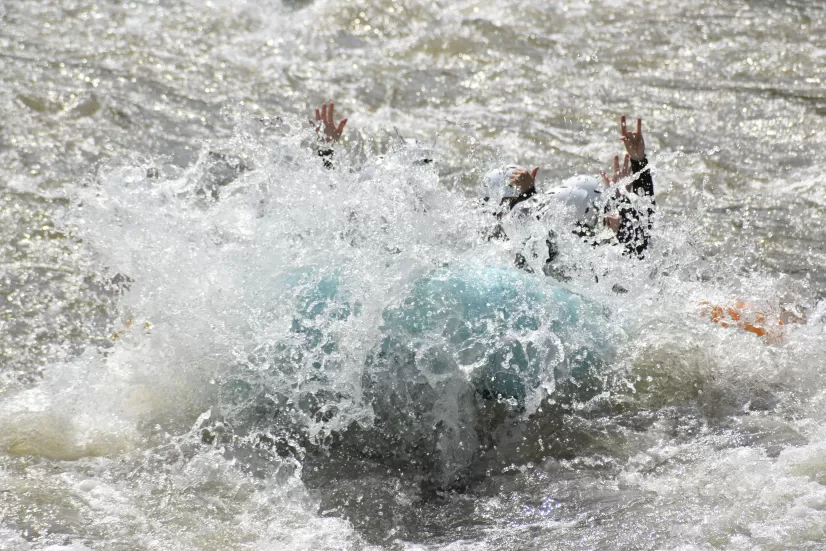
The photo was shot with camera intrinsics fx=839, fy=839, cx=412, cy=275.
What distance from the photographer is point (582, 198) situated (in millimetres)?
4641

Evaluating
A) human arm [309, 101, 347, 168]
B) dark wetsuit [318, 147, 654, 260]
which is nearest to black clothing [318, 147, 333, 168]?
Answer: human arm [309, 101, 347, 168]

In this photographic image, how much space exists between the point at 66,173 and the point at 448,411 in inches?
148

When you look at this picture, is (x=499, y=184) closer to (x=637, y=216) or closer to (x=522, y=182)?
(x=522, y=182)

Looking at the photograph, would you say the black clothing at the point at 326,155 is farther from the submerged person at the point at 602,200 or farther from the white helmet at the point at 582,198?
the white helmet at the point at 582,198

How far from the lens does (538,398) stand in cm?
398

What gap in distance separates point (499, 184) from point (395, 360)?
1.28m

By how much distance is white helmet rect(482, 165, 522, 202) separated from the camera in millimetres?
4594

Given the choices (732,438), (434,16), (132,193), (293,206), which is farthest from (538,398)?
(434,16)

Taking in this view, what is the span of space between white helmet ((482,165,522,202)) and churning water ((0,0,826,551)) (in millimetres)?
172

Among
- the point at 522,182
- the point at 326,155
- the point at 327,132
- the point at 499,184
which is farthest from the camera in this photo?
the point at 327,132

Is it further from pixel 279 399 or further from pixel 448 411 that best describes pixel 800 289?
pixel 279 399

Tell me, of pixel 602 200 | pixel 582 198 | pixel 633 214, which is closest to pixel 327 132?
pixel 582 198

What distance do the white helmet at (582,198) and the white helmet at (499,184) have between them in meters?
0.23

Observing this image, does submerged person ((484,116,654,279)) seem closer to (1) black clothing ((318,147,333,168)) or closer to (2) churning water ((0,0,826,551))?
(2) churning water ((0,0,826,551))
